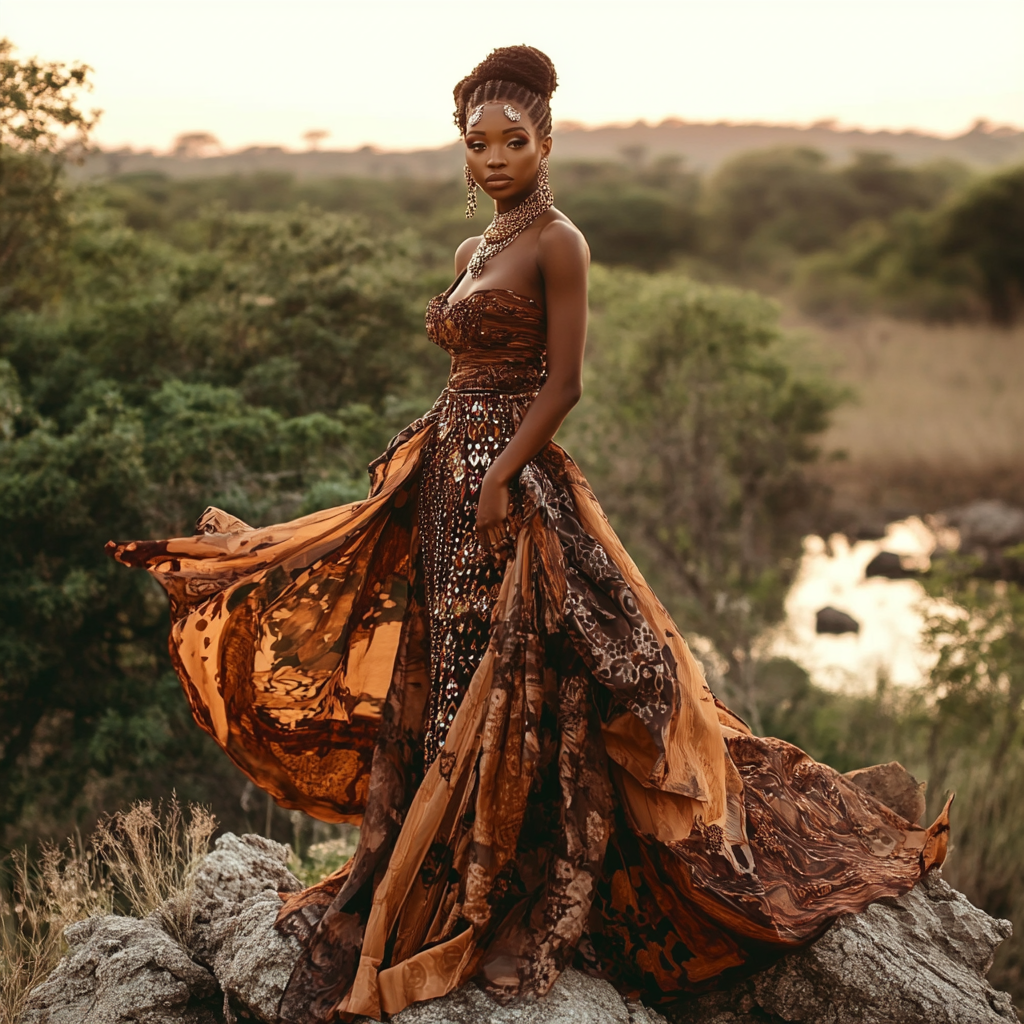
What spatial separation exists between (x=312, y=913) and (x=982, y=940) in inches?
80.7

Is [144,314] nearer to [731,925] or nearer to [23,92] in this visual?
[23,92]

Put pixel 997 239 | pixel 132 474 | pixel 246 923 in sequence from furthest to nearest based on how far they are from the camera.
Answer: pixel 997 239 → pixel 132 474 → pixel 246 923

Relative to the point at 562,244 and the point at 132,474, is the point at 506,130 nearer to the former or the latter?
the point at 562,244

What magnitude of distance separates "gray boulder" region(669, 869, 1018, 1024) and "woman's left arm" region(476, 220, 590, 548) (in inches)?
61.3

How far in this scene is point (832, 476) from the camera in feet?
66.3

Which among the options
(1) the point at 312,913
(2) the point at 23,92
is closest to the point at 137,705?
(1) the point at 312,913

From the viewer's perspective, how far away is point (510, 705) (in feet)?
10.6

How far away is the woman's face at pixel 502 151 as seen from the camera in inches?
127

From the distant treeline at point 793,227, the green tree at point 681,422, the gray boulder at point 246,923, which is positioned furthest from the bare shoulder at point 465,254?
the distant treeline at point 793,227

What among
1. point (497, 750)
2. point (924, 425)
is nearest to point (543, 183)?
point (497, 750)

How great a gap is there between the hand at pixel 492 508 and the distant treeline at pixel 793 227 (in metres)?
20.8

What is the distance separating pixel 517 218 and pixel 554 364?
0.47 metres

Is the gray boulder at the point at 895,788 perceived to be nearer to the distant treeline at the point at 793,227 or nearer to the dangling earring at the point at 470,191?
the dangling earring at the point at 470,191

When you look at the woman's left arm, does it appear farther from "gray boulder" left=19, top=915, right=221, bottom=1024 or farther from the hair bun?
"gray boulder" left=19, top=915, right=221, bottom=1024
